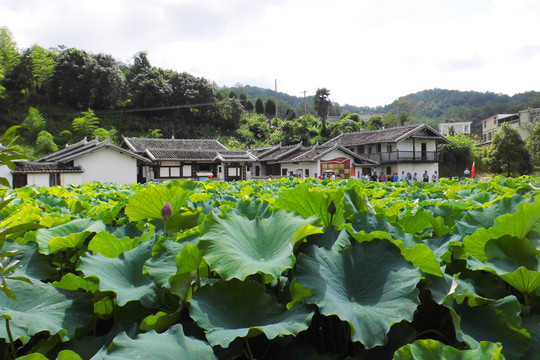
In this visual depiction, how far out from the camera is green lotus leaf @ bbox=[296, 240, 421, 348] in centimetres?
64

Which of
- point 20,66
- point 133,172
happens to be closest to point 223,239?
point 133,172

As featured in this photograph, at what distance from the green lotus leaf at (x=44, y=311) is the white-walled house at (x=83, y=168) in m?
22.5

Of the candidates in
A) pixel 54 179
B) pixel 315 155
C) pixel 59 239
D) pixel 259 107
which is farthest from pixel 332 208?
Result: pixel 259 107

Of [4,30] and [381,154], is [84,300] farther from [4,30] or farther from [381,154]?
[4,30]

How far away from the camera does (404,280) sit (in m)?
0.72

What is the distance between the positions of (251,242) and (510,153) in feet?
122

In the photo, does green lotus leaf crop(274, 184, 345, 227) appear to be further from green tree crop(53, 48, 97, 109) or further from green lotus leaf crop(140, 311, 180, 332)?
green tree crop(53, 48, 97, 109)

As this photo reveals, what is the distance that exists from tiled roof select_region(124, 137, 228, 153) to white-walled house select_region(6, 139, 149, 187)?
13.6ft

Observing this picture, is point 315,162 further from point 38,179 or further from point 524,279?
point 524,279

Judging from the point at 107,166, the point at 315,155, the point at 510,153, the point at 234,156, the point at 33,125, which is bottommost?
the point at 107,166

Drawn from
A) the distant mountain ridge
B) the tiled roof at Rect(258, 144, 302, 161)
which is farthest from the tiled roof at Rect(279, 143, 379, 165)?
the distant mountain ridge

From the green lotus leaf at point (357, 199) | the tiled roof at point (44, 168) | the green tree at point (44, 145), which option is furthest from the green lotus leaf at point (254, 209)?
the green tree at point (44, 145)

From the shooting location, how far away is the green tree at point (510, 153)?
31750mm

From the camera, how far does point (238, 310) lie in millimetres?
722
